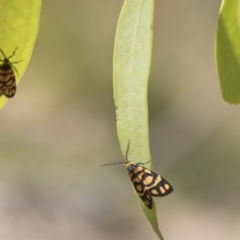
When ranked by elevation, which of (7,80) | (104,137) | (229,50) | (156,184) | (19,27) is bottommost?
(104,137)

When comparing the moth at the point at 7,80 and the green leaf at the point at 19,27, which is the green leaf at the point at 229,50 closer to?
the green leaf at the point at 19,27

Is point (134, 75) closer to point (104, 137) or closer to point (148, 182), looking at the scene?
point (148, 182)

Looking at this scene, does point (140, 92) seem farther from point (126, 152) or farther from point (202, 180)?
point (202, 180)

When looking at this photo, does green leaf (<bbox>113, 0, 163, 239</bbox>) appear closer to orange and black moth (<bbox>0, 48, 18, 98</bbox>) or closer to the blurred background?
orange and black moth (<bbox>0, 48, 18, 98</bbox>)

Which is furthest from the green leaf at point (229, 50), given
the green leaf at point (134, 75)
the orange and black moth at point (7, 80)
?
the orange and black moth at point (7, 80)

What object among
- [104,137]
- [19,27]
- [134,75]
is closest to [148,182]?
[134,75]

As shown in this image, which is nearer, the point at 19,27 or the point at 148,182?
the point at 19,27
